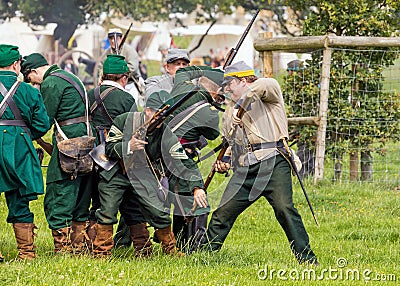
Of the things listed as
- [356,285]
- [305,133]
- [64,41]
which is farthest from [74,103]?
[64,41]

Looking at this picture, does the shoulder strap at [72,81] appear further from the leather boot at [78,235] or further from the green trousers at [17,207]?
the leather boot at [78,235]

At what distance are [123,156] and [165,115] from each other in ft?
1.88

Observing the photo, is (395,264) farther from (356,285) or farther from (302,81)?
(302,81)

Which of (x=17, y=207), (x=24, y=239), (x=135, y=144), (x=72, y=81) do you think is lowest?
(x=24, y=239)

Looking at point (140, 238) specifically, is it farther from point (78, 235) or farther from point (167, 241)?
point (78, 235)

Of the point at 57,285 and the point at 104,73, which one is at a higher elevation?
the point at 104,73

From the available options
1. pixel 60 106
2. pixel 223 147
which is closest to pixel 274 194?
pixel 223 147

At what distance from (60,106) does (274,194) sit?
225cm

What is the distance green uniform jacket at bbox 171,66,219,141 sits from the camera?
843 cm

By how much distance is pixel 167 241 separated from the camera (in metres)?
8.48

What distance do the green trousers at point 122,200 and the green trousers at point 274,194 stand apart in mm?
646

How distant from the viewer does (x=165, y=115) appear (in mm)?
→ 7801

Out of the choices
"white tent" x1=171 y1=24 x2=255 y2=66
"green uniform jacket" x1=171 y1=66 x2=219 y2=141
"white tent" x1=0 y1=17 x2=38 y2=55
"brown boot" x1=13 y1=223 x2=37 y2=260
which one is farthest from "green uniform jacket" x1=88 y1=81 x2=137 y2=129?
"white tent" x1=171 y1=24 x2=255 y2=66

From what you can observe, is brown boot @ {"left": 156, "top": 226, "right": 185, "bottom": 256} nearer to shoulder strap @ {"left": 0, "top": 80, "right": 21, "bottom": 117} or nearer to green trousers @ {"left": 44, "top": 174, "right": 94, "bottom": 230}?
green trousers @ {"left": 44, "top": 174, "right": 94, "bottom": 230}
